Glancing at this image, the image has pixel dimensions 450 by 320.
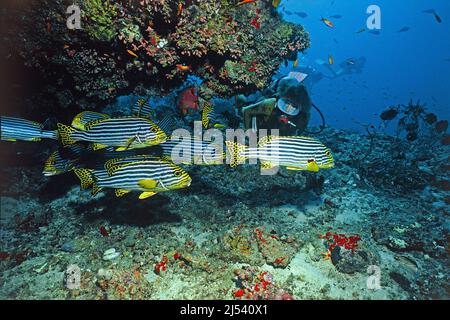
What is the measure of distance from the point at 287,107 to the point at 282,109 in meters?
0.17

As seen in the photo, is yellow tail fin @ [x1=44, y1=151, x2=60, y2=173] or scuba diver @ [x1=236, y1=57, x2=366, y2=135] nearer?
yellow tail fin @ [x1=44, y1=151, x2=60, y2=173]

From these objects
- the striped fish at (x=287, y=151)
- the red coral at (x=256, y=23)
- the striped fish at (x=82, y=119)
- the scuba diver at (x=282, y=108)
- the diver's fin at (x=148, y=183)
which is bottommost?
the diver's fin at (x=148, y=183)

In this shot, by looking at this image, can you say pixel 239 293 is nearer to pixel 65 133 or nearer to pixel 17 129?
pixel 65 133

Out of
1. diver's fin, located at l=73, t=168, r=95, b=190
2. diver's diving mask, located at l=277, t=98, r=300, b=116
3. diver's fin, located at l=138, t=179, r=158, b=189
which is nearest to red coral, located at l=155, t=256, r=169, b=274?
diver's fin, located at l=138, t=179, r=158, b=189

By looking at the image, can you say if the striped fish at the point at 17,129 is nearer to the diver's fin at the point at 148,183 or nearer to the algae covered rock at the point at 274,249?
the diver's fin at the point at 148,183

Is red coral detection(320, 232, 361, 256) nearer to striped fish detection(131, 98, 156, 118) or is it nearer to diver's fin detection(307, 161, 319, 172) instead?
diver's fin detection(307, 161, 319, 172)

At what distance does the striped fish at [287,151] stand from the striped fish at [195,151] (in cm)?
34

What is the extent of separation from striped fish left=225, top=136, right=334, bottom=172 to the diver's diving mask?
3.77 meters

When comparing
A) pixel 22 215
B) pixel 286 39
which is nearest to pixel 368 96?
pixel 286 39

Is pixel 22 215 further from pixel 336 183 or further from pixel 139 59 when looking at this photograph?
pixel 336 183

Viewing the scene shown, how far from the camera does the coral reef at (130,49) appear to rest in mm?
5009

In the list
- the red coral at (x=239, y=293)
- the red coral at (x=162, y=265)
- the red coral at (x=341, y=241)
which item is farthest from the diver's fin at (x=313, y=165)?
the red coral at (x=162, y=265)

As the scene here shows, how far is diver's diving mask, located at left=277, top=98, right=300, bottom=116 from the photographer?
26.1 ft
